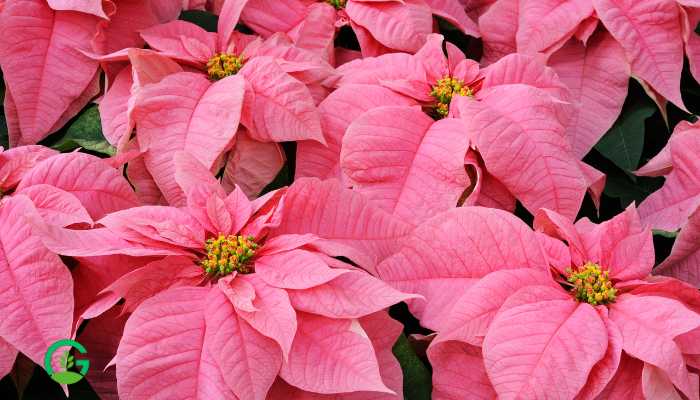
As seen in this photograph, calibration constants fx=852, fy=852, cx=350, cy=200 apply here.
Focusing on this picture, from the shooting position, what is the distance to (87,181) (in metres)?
0.70

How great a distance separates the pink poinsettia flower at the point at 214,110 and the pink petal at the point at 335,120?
0.03 m

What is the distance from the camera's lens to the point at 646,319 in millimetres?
612

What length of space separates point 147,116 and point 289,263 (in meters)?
0.23

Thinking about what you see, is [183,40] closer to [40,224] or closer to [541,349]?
[40,224]

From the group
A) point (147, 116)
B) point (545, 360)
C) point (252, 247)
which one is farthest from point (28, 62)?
point (545, 360)

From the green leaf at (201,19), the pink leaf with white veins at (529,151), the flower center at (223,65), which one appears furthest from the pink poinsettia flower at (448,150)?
the green leaf at (201,19)

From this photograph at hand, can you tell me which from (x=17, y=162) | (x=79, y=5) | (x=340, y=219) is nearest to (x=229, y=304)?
(x=340, y=219)

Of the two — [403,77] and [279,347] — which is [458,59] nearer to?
[403,77]

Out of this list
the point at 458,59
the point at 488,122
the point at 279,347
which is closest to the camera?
the point at 279,347

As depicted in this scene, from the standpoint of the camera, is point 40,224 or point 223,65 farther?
point 223,65

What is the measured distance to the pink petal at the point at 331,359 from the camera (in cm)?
57

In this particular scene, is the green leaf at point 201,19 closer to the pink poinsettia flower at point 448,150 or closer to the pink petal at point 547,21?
the pink poinsettia flower at point 448,150

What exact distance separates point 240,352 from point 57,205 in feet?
0.67

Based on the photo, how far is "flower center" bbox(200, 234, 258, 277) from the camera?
63 cm
